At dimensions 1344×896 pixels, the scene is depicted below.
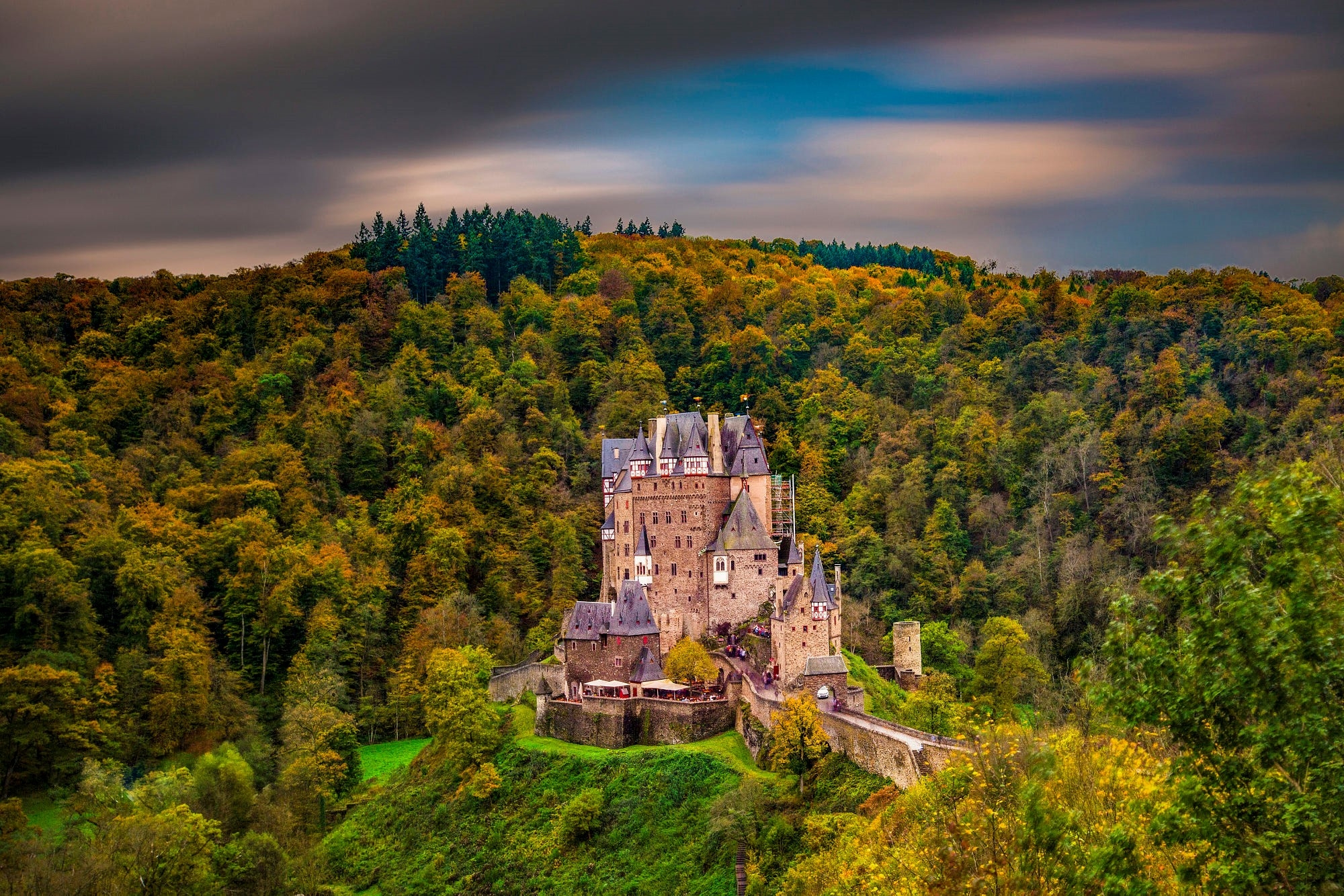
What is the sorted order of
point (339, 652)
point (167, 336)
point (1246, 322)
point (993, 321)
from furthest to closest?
1. point (993, 321)
2. point (167, 336)
3. point (1246, 322)
4. point (339, 652)

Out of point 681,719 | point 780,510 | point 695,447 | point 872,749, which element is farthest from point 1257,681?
point 780,510

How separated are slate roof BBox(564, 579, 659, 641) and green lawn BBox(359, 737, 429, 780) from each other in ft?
35.0

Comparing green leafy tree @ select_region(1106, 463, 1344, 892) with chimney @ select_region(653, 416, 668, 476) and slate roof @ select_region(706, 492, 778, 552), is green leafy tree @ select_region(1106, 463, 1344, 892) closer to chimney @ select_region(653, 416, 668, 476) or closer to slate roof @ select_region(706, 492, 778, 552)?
slate roof @ select_region(706, 492, 778, 552)

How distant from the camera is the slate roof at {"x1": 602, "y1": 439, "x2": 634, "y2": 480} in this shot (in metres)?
60.3

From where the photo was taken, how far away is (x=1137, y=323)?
287 feet

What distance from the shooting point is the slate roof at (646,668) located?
49812 millimetres

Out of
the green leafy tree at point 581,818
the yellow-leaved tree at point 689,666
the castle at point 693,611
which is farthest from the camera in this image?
the yellow-leaved tree at point 689,666

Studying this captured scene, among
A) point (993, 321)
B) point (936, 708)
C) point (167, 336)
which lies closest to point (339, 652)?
point (936, 708)

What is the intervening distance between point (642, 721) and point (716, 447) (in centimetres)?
1349

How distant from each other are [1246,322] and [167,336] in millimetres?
71617

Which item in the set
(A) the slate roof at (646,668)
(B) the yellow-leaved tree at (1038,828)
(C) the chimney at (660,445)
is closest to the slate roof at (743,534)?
(C) the chimney at (660,445)

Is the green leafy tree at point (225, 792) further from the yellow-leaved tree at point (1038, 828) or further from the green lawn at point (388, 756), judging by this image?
the yellow-leaved tree at point (1038, 828)

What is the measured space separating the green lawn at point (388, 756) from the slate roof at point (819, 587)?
19695mm

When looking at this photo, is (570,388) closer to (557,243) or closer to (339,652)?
(557,243)
